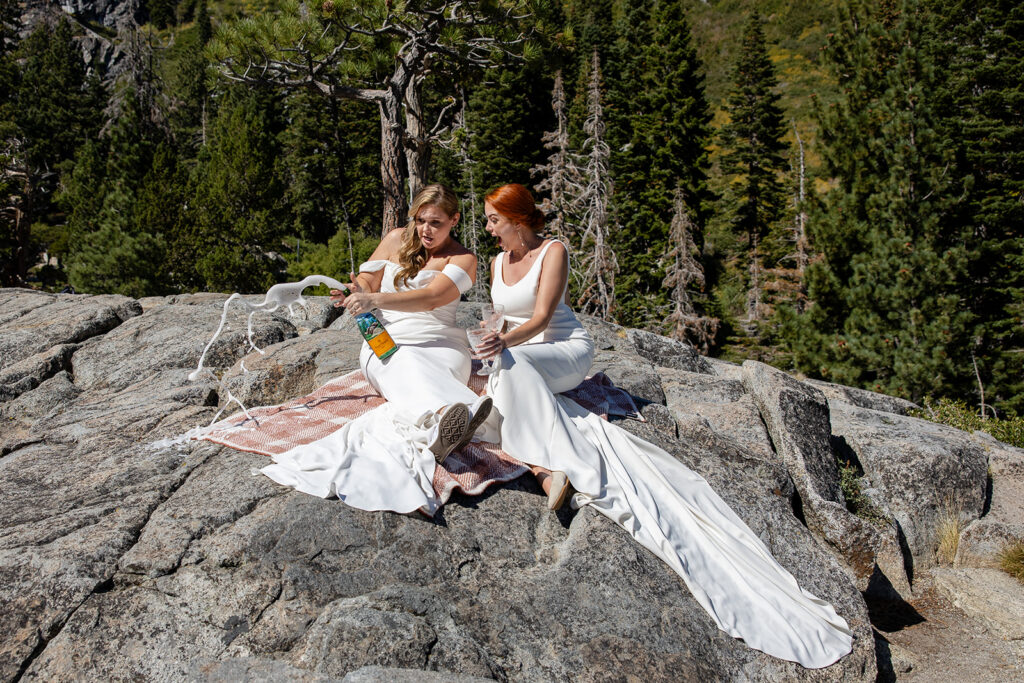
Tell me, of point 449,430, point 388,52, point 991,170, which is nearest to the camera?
point 449,430

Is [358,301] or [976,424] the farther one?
[976,424]

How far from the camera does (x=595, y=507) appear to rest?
4.03 metres

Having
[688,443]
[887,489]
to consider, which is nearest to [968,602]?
[887,489]

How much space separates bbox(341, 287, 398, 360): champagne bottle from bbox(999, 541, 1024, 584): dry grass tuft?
5.77 metres

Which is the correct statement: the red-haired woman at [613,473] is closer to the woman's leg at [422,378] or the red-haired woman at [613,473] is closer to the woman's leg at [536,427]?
the woman's leg at [536,427]

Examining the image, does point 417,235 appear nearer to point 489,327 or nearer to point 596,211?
point 489,327

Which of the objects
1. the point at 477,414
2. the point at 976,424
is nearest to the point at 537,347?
the point at 477,414

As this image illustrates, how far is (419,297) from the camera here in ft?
14.8

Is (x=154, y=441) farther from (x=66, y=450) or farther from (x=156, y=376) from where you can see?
(x=156, y=376)

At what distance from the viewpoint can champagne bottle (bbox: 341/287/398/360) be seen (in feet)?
14.3

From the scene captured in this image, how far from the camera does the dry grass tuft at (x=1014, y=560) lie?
597 centimetres

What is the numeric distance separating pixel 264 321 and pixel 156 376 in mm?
1659

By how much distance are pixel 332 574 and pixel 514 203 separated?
8.73 ft

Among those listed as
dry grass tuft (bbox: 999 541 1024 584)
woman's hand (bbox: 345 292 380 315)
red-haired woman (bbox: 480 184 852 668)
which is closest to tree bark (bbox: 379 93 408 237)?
red-haired woman (bbox: 480 184 852 668)
